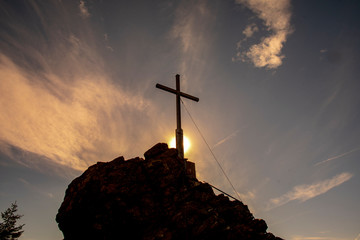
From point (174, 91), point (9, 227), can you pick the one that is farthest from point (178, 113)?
point (9, 227)

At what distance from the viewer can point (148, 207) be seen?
35.1 feet

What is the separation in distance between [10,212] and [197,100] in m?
47.3

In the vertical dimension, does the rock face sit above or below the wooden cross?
below

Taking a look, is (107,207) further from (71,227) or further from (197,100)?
(197,100)

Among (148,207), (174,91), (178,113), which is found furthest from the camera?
(174,91)

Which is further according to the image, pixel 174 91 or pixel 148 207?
pixel 174 91

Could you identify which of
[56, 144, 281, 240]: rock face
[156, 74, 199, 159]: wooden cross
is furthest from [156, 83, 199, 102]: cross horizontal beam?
[56, 144, 281, 240]: rock face

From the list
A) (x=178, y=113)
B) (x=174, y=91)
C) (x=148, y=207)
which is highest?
(x=174, y=91)

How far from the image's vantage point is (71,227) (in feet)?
35.6

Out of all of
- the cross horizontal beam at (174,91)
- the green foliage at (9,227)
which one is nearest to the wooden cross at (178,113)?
the cross horizontal beam at (174,91)

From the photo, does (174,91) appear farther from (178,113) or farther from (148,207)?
(148,207)

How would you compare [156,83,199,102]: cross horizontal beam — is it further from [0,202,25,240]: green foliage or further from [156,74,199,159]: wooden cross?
[0,202,25,240]: green foliage

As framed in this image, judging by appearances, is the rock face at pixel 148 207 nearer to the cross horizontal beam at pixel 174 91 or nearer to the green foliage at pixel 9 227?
the cross horizontal beam at pixel 174 91

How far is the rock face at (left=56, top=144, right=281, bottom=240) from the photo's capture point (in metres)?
9.62
